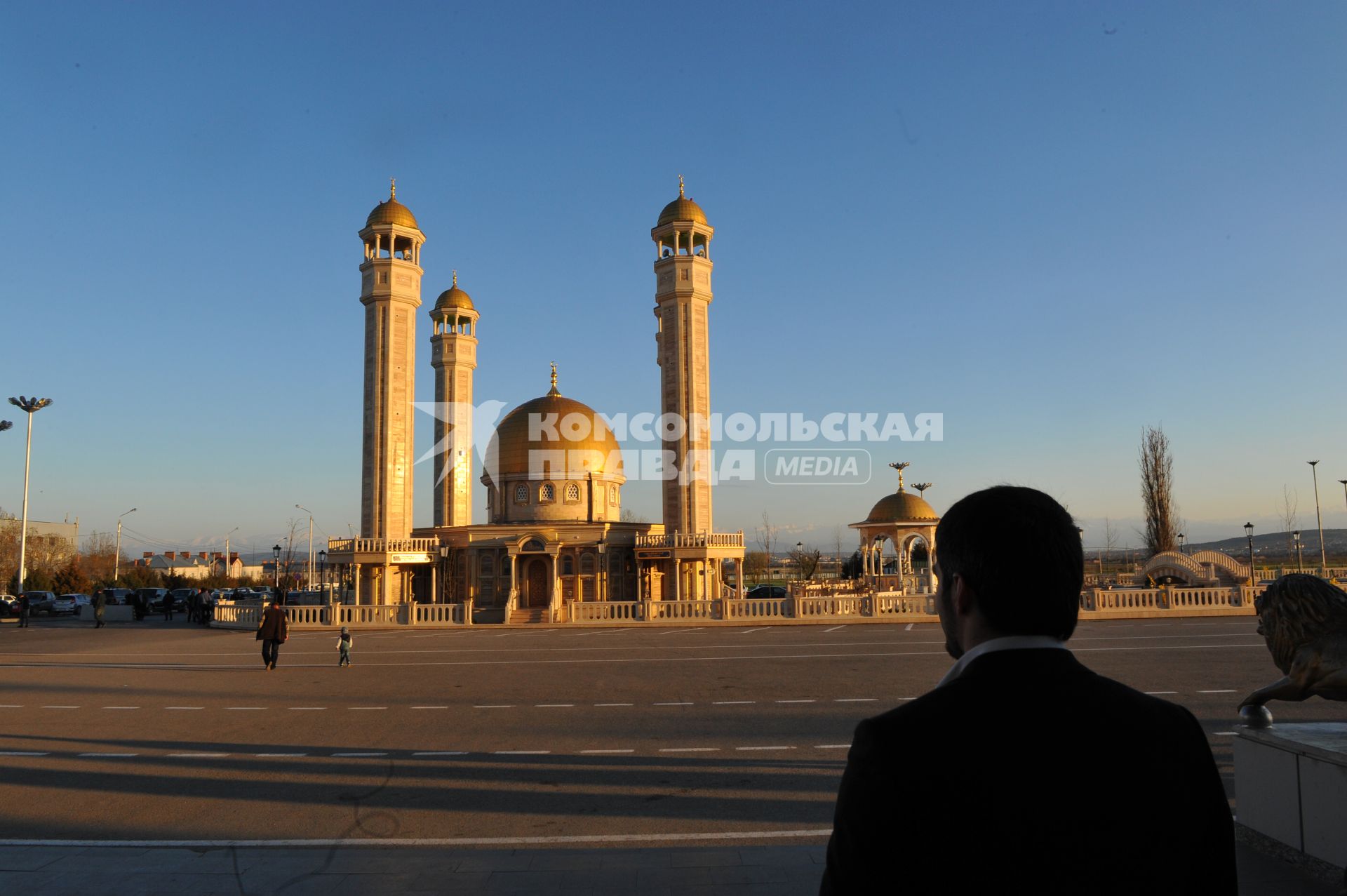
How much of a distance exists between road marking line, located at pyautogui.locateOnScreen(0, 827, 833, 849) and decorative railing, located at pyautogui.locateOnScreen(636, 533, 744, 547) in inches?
1258

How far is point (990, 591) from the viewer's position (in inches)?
74.8

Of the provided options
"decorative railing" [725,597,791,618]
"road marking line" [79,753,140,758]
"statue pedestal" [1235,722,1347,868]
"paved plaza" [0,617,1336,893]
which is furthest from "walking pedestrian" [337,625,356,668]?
"statue pedestal" [1235,722,1347,868]

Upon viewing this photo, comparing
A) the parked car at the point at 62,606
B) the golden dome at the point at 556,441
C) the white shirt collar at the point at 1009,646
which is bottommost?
the parked car at the point at 62,606

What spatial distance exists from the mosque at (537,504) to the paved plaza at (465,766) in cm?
1945

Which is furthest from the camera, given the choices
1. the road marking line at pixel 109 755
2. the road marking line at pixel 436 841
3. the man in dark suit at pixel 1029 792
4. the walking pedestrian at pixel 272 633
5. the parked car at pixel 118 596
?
the parked car at pixel 118 596

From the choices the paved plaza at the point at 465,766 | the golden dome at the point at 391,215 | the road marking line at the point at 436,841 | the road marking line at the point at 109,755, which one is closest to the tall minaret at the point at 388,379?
the golden dome at the point at 391,215

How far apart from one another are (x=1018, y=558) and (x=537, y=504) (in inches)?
1688

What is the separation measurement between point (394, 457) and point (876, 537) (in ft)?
72.7

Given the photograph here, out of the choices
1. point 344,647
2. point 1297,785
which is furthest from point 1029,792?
point 344,647

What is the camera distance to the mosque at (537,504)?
39344 millimetres

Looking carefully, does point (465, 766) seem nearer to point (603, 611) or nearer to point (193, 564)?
point (603, 611)

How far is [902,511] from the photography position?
40.3 m

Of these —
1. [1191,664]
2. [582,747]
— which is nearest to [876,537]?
[1191,664]

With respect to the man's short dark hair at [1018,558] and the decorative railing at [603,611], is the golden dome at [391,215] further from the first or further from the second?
the man's short dark hair at [1018,558]
